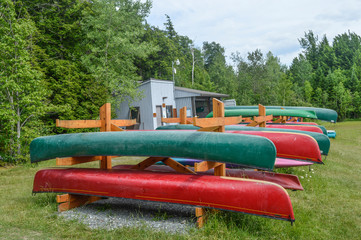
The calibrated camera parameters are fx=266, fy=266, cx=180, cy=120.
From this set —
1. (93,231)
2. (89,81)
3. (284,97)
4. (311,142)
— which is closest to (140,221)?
(93,231)

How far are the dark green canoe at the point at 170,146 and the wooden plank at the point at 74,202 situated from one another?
29.8 inches

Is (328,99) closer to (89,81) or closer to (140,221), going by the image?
(89,81)

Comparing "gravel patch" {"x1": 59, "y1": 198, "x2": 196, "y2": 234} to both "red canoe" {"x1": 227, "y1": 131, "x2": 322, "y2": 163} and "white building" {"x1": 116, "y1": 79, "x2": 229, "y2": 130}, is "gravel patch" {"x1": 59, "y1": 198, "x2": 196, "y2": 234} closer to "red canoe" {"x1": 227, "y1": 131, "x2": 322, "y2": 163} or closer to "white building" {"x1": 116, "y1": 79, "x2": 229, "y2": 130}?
"red canoe" {"x1": 227, "y1": 131, "x2": 322, "y2": 163}

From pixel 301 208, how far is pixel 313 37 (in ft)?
245

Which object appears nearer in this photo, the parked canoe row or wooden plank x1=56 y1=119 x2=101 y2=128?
the parked canoe row

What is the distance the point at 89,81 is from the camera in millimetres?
17078

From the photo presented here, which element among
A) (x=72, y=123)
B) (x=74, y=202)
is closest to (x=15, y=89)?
(x=72, y=123)

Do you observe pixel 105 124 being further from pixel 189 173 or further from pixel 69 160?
pixel 189 173

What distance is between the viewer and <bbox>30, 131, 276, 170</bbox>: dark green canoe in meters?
3.59

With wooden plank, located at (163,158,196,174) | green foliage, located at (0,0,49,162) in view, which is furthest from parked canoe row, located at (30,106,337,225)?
green foliage, located at (0,0,49,162)

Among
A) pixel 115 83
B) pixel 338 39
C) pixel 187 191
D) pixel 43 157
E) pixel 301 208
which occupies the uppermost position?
pixel 338 39

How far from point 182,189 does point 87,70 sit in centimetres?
1738

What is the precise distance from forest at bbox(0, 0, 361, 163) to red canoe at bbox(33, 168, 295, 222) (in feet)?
21.7

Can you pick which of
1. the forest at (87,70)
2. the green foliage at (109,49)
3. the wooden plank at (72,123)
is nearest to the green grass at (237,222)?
the wooden plank at (72,123)
